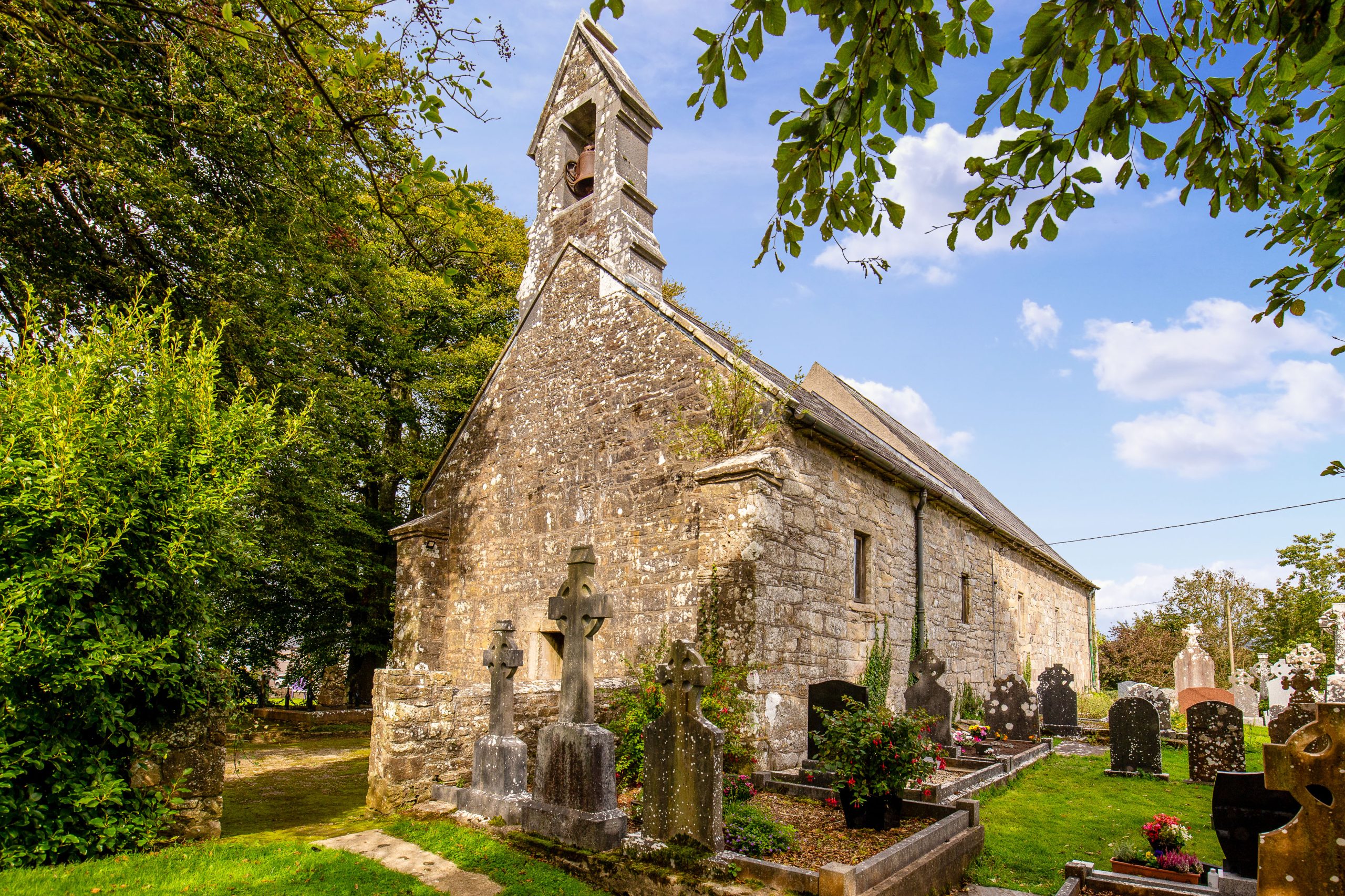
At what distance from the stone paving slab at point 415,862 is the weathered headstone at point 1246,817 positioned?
17.4 ft

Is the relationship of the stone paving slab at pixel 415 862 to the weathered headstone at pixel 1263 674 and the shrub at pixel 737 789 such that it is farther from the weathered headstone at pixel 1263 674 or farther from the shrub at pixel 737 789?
the weathered headstone at pixel 1263 674

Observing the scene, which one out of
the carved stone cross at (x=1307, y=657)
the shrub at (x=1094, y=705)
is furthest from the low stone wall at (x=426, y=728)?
the shrub at (x=1094, y=705)

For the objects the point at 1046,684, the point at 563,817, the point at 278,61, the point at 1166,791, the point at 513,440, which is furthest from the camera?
the point at 1046,684

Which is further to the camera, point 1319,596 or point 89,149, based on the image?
point 1319,596

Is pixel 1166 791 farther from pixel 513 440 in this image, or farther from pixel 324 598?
pixel 324 598

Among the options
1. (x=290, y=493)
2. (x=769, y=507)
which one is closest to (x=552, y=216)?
(x=290, y=493)

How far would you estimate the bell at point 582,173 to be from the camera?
1326 centimetres

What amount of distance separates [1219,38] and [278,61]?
7.49 meters

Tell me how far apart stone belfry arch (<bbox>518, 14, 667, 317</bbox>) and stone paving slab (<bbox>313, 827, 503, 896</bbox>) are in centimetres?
850

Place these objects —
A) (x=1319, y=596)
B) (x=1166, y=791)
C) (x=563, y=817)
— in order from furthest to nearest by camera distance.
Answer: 1. (x=1319, y=596)
2. (x=1166, y=791)
3. (x=563, y=817)

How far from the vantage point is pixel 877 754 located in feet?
21.0

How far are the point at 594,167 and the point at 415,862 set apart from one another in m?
11.1

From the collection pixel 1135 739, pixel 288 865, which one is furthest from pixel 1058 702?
pixel 288 865

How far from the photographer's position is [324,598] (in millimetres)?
16750
